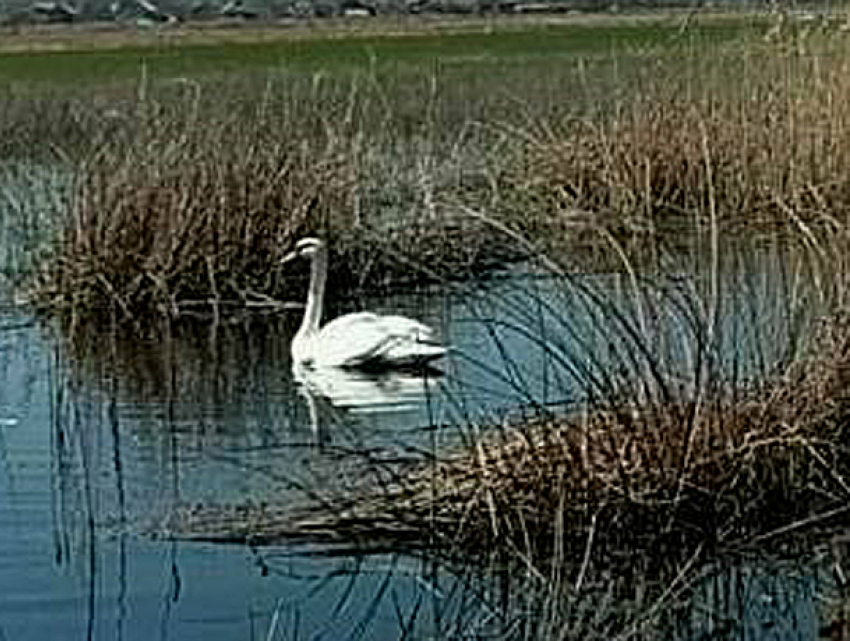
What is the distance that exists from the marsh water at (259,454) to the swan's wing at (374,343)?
0.54 feet

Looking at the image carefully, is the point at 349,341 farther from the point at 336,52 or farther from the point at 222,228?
the point at 336,52

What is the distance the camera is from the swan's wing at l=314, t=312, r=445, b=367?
11.9m

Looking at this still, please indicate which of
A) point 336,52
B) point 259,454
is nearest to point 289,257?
point 259,454

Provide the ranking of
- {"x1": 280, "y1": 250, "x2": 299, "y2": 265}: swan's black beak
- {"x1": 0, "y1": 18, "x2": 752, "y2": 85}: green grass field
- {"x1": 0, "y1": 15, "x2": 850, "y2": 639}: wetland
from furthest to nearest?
{"x1": 0, "y1": 18, "x2": 752, "y2": 85}: green grass field, {"x1": 280, "y1": 250, "x2": 299, "y2": 265}: swan's black beak, {"x1": 0, "y1": 15, "x2": 850, "y2": 639}: wetland

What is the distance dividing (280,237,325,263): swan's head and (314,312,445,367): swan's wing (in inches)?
36.0

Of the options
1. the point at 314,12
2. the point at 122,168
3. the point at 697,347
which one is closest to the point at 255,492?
the point at 697,347

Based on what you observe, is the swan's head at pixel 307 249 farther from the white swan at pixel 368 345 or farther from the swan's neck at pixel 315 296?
the white swan at pixel 368 345

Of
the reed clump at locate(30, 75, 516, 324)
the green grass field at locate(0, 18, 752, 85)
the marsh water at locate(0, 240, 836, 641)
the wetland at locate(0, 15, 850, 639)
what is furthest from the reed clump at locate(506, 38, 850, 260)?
the green grass field at locate(0, 18, 752, 85)

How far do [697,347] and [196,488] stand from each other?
2.05m

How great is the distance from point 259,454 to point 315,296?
10.1 ft

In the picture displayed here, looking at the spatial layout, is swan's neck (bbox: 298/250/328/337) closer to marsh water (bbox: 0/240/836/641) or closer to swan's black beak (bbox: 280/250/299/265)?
swan's black beak (bbox: 280/250/299/265)

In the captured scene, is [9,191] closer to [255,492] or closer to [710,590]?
[255,492]

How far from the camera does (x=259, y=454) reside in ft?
32.0

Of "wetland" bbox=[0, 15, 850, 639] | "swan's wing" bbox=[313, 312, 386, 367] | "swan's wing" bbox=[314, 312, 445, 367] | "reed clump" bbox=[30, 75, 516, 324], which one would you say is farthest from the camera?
"reed clump" bbox=[30, 75, 516, 324]
